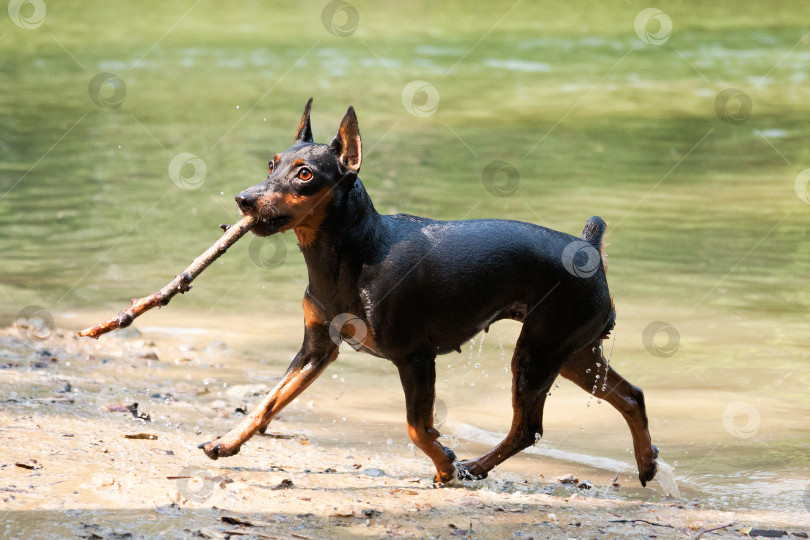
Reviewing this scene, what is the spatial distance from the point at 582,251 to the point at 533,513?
1.58 meters

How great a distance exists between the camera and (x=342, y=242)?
5.73 m

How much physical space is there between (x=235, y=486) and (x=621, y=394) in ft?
8.01

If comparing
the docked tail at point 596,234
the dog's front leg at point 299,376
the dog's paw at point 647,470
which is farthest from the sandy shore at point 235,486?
the docked tail at point 596,234

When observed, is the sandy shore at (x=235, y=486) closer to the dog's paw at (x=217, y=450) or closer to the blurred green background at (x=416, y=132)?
the dog's paw at (x=217, y=450)

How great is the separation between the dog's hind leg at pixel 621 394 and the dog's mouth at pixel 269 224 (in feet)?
6.83

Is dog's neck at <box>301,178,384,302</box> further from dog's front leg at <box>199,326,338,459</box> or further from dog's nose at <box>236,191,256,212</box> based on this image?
dog's nose at <box>236,191,256,212</box>

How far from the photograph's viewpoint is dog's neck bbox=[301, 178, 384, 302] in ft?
18.8

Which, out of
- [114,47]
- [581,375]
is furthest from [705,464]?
[114,47]

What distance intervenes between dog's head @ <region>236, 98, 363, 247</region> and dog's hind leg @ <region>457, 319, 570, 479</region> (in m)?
1.39

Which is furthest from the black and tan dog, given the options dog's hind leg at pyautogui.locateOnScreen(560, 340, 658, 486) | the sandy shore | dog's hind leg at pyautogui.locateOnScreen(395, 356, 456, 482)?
the sandy shore

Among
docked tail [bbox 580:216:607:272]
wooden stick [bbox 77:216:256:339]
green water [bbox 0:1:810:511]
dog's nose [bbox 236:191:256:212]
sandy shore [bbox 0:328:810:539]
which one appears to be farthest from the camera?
green water [bbox 0:1:810:511]

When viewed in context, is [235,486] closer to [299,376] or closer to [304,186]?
[299,376]

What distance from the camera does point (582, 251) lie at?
20.7 ft

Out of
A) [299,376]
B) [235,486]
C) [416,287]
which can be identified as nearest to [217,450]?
[235,486]
